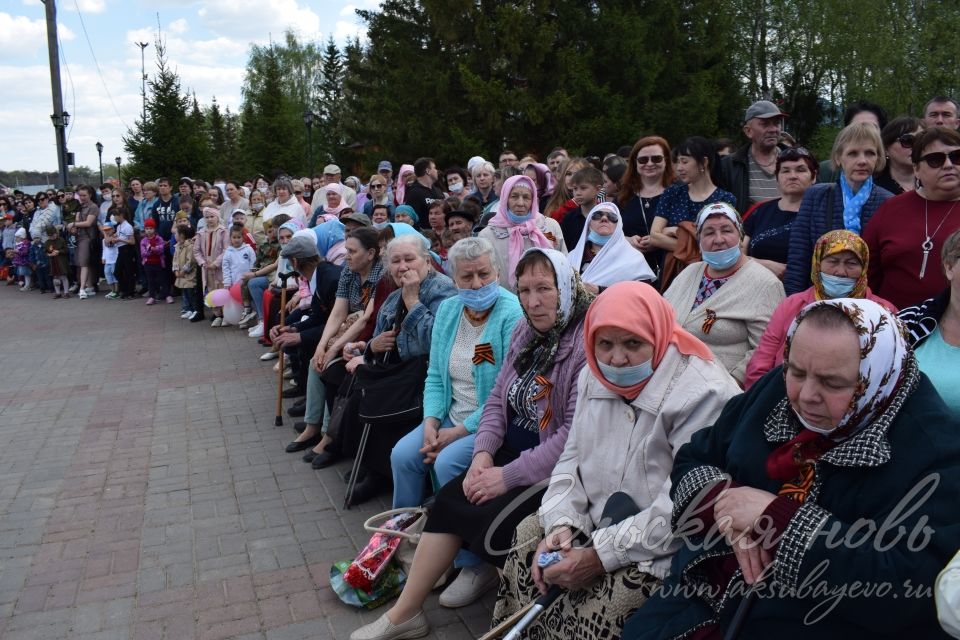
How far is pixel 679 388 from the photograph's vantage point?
285 centimetres

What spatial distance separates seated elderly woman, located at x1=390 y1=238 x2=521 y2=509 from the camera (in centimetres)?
427

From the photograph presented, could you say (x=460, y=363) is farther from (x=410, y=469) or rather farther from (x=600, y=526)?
(x=600, y=526)

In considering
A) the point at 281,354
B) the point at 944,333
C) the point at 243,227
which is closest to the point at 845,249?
the point at 944,333

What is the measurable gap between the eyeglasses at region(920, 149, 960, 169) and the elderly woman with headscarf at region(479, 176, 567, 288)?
3.04m

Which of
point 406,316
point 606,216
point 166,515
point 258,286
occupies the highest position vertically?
point 606,216

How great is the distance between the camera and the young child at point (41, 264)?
16984 mm

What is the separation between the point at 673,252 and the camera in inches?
193

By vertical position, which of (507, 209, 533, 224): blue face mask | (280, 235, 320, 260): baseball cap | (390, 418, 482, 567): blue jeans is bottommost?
(390, 418, 482, 567): blue jeans

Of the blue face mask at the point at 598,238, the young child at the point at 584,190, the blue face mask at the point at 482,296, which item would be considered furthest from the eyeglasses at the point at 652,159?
the blue face mask at the point at 482,296

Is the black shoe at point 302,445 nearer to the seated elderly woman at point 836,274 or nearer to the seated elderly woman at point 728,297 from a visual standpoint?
the seated elderly woman at point 728,297

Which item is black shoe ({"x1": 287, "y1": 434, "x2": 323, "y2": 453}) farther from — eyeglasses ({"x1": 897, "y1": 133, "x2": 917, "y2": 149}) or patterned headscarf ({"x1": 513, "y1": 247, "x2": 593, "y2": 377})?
eyeglasses ({"x1": 897, "y1": 133, "x2": 917, "y2": 149})

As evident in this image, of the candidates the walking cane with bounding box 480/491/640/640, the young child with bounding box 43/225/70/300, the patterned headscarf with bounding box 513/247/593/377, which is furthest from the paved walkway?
the young child with bounding box 43/225/70/300

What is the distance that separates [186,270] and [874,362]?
12.2 metres

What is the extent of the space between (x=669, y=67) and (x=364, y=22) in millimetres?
12109
